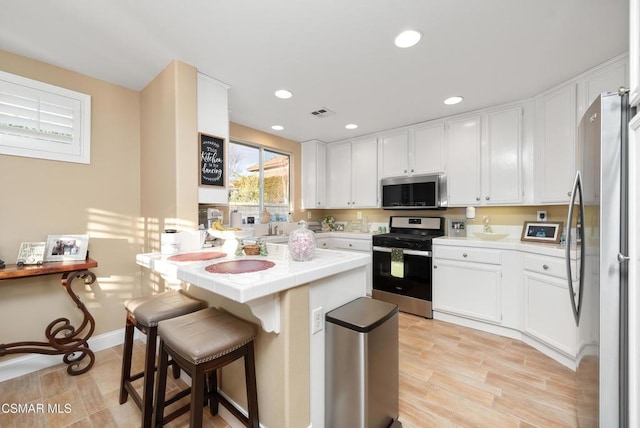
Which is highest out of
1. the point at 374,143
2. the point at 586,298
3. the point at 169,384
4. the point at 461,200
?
the point at 374,143

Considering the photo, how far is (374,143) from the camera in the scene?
3.89 meters

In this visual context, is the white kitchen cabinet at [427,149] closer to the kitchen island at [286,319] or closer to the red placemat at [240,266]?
the kitchen island at [286,319]

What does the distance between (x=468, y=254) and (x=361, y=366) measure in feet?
7.07

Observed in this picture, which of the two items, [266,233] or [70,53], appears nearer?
[70,53]

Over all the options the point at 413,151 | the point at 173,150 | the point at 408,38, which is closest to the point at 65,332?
the point at 173,150

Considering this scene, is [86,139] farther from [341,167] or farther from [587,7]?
[587,7]

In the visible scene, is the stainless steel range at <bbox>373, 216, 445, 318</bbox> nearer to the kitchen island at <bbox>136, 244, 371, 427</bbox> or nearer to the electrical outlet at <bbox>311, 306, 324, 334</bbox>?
the kitchen island at <bbox>136, 244, 371, 427</bbox>

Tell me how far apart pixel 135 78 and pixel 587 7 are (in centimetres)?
334

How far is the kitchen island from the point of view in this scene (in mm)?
1171

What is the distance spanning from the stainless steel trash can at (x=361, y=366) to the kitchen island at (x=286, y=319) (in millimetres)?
64

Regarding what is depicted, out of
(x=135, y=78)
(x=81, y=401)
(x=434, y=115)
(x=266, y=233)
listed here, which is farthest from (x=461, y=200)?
(x=81, y=401)

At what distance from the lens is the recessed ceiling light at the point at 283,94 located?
257 cm

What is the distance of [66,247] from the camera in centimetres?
213

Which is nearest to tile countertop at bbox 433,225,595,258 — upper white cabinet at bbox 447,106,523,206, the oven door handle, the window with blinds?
the oven door handle
